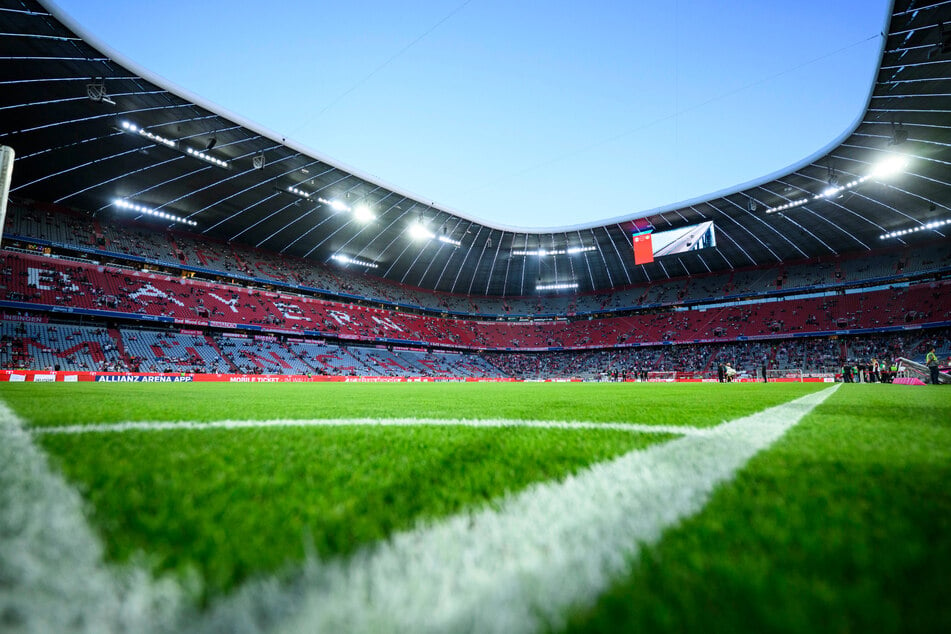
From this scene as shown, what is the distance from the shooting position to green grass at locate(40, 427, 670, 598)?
83 centimetres

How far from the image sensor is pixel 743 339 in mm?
36219

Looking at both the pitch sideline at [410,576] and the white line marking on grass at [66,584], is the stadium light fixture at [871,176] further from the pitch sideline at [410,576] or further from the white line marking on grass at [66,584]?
the white line marking on grass at [66,584]

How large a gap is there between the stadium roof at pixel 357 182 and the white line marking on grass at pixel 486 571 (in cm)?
2031

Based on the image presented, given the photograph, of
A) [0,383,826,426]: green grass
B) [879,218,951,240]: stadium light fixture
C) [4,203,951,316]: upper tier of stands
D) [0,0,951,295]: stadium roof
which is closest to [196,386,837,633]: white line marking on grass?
[0,383,826,426]: green grass

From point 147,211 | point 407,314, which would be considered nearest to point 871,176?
point 407,314

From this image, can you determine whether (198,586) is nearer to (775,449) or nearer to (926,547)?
(926,547)

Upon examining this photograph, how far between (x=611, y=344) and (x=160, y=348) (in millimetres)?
38714

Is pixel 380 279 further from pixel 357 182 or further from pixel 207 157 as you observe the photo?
pixel 207 157

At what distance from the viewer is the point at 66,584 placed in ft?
2.14

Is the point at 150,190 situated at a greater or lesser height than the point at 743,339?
greater

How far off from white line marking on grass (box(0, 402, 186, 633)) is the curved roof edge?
20169 millimetres

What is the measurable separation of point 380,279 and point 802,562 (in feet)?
152

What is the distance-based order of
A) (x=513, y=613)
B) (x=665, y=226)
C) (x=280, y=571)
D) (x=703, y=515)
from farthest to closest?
(x=665, y=226), (x=703, y=515), (x=280, y=571), (x=513, y=613)

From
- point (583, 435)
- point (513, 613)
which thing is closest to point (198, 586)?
point (513, 613)
